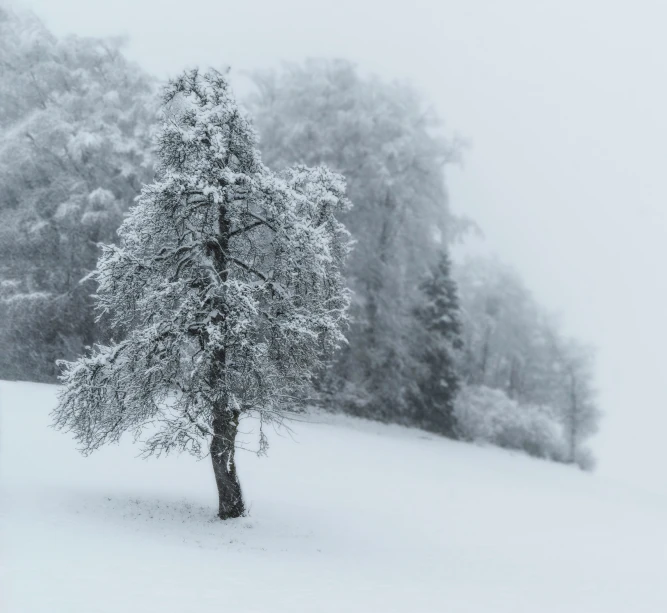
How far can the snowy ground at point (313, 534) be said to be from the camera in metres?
7.70

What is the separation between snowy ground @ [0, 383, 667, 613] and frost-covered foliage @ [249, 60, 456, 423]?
3.17m

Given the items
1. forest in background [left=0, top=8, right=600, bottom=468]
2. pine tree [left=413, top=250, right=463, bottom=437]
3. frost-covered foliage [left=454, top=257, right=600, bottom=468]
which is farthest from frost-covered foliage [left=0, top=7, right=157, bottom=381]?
frost-covered foliage [left=454, top=257, right=600, bottom=468]

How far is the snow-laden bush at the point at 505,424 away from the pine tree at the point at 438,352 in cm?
159

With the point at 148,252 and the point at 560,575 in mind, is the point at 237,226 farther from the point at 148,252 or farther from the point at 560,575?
the point at 560,575

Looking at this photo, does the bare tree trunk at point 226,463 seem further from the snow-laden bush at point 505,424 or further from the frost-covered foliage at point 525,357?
the frost-covered foliage at point 525,357

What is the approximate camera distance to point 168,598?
7.11 metres

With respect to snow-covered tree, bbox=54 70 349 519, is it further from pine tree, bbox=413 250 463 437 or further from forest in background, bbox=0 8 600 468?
pine tree, bbox=413 250 463 437

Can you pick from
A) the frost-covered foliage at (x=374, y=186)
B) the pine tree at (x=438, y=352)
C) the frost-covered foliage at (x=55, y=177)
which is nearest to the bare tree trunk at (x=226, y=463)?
the frost-covered foliage at (x=374, y=186)

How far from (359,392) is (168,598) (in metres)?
17.7

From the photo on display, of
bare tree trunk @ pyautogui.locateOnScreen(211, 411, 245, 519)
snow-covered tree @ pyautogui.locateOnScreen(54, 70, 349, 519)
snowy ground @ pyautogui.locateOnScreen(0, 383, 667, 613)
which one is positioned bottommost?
snowy ground @ pyautogui.locateOnScreen(0, 383, 667, 613)

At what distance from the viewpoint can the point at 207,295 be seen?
10.2 meters

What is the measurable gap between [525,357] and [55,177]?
1067 inches

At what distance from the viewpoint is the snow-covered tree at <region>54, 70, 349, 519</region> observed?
10188mm

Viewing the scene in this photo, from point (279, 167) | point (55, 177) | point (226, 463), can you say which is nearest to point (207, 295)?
point (226, 463)
